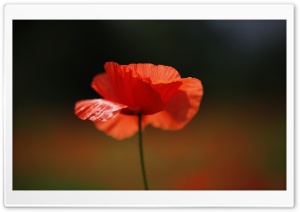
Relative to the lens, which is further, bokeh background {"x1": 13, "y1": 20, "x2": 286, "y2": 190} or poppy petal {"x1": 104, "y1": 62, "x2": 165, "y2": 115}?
bokeh background {"x1": 13, "y1": 20, "x2": 286, "y2": 190}

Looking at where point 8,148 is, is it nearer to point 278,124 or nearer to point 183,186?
point 183,186

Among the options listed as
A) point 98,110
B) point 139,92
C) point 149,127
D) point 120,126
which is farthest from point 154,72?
point 149,127

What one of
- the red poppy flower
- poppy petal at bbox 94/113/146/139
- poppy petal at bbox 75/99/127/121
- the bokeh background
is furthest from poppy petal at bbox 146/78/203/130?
the bokeh background

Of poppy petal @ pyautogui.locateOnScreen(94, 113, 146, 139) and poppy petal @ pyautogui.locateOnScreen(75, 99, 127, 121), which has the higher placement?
poppy petal @ pyautogui.locateOnScreen(75, 99, 127, 121)

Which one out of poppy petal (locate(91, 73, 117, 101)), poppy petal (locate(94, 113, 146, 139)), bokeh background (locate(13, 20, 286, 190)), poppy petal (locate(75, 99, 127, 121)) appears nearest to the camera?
poppy petal (locate(75, 99, 127, 121))

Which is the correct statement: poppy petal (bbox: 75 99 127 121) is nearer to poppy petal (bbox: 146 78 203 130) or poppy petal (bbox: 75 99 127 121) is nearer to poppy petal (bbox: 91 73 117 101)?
poppy petal (bbox: 91 73 117 101)

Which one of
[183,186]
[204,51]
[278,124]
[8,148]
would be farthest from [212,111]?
[8,148]
